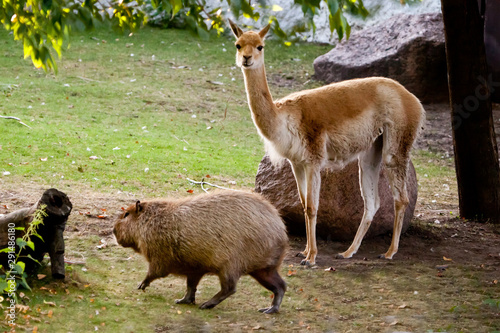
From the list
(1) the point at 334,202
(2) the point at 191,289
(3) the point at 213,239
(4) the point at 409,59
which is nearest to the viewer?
(3) the point at 213,239

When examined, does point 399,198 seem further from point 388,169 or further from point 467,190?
point 467,190

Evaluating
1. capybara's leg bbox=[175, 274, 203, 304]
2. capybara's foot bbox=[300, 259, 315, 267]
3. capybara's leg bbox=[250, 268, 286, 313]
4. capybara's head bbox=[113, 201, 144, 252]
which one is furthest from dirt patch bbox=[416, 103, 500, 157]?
capybara's head bbox=[113, 201, 144, 252]

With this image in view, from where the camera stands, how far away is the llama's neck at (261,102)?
6930mm

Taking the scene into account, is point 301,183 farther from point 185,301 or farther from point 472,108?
point 472,108

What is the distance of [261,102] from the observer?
Answer: 697 centimetres

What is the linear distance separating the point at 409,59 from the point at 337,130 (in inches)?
326

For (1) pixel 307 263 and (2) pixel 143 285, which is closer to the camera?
(2) pixel 143 285

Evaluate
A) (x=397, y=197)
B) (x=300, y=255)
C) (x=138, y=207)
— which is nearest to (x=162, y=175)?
(x=300, y=255)

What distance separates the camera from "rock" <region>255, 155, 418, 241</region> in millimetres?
7797

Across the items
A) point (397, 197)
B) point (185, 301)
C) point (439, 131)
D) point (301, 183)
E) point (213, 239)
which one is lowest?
point (439, 131)

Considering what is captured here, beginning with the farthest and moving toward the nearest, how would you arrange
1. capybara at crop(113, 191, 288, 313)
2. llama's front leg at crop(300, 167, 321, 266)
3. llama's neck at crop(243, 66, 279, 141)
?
llama's front leg at crop(300, 167, 321, 266) → llama's neck at crop(243, 66, 279, 141) → capybara at crop(113, 191, 288, 313)

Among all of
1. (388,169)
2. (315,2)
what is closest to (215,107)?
(388,169)

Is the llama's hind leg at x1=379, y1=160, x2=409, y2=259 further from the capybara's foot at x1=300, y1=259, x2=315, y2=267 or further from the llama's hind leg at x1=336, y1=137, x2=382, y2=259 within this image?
the capybara's foot at x1=300, y1=259, x2=315, y2=267

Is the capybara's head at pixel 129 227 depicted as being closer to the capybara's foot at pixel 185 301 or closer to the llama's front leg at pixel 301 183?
the capybara's foot at pixel 185 301
